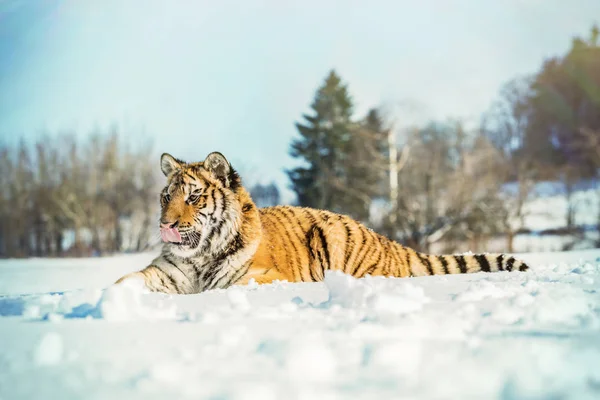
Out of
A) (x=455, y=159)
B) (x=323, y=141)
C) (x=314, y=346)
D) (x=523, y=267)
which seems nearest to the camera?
(x=314, y=346)

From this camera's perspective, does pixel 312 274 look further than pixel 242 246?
Yes

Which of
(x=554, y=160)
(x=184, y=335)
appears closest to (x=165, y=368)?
(x=184, y=335)

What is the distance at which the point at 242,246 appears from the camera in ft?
12.2

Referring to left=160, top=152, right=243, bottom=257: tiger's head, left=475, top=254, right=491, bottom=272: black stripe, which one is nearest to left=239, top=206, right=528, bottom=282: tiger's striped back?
left=475, top=254, right=491, bottom=272: black stripe

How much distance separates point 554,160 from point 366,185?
1005 cm

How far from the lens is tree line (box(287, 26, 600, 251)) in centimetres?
1747

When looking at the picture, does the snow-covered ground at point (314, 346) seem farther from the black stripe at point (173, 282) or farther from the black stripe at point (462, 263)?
the black stripe at point (462, 263)

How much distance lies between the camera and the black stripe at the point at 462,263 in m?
4.27

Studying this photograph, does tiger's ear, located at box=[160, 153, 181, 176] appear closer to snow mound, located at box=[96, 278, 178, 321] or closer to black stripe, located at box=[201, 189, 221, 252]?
black stripe, located at box=[201, 189, 221, 252]

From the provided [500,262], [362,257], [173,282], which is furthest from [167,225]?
[500,262]

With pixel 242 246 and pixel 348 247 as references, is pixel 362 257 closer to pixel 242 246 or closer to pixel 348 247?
pixel 348 247

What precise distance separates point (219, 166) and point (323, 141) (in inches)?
735

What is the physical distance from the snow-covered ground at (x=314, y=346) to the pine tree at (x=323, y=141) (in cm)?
1906

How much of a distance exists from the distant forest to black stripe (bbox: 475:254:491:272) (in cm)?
1282
